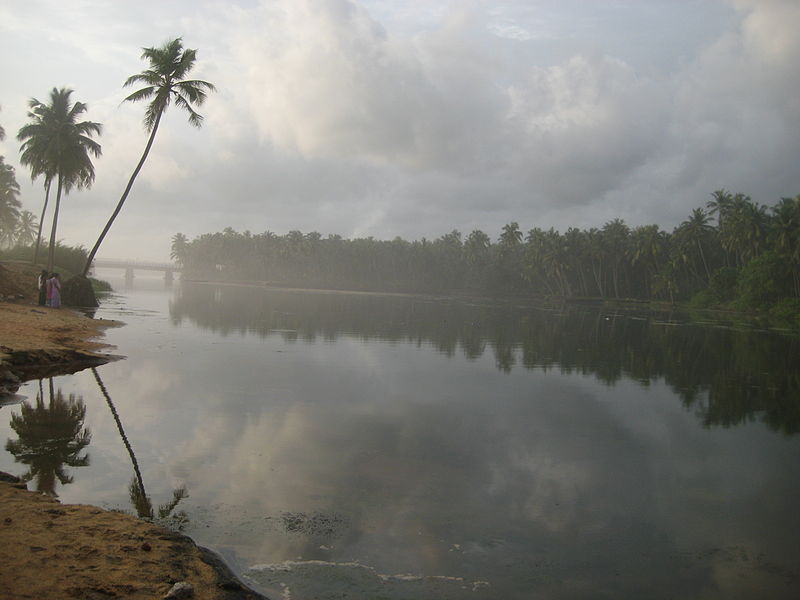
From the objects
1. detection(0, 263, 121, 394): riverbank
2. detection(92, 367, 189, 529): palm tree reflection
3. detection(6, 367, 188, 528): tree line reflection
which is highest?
detection(0, 263, 121, 394): riverbank

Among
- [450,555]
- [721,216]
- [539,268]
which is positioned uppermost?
[721,216]

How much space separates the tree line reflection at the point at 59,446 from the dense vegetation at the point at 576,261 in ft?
249

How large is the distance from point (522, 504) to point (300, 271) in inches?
6261

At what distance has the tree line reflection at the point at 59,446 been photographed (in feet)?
25.8

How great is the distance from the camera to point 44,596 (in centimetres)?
496

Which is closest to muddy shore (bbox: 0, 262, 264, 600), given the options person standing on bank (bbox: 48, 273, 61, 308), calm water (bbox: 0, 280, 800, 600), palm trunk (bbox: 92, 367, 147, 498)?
calm water (bbox: 0, 280, 800, 600)

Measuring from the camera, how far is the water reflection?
8594 mm

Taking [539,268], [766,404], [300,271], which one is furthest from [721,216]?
[300,271]

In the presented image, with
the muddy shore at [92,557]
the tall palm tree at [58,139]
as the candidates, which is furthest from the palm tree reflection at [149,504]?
the tall palm tree at [58,139]

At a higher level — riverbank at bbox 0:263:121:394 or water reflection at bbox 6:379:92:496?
riverbank at bbox 0:263:121:394

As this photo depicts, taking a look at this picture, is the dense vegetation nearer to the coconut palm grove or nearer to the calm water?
the coconut palm grove

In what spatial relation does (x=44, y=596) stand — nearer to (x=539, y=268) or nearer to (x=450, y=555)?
(x=450, y=555)

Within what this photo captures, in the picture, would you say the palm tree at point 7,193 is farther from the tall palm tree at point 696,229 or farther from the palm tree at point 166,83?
the tall palm tree at point 696,229

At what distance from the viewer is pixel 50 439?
405 inches
